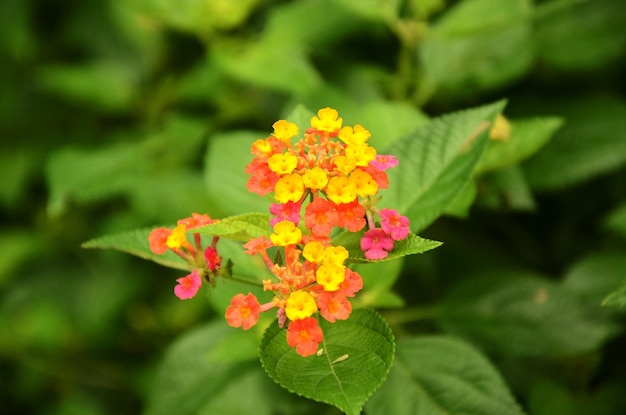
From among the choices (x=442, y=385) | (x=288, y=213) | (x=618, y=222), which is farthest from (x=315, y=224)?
(x=618, y=222)

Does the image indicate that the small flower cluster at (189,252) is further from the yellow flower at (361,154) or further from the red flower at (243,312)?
the yellow flower at (361,154)

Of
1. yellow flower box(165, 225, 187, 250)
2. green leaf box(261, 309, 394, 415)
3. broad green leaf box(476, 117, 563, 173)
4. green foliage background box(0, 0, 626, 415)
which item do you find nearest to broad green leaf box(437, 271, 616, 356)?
green foliage background box(0, 0, 626, 415)

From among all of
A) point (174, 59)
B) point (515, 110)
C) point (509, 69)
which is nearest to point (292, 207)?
point (509, 69)

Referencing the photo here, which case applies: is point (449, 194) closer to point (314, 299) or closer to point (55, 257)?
point (314, 299)

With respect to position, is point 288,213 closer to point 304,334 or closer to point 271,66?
point 304,334

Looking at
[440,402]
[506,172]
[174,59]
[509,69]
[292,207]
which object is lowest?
[440,402]

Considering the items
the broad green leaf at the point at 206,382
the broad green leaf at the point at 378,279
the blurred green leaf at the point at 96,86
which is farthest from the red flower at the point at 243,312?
the blurred green leaf at the point at 96,86
